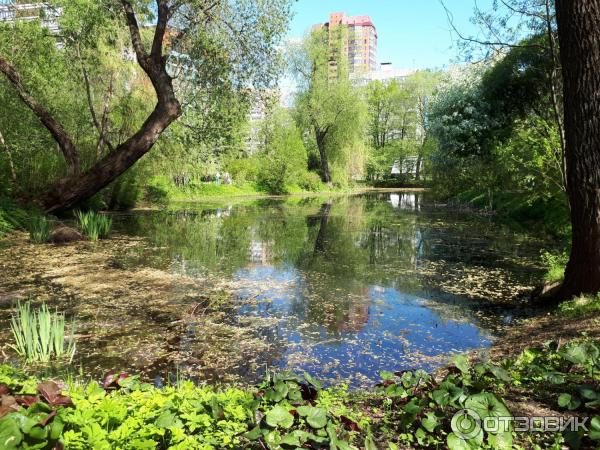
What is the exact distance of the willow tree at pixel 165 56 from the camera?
12.1 metres

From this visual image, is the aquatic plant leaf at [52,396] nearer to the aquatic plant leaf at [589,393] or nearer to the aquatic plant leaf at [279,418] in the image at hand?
the aquatic plant leaf at [279,418]

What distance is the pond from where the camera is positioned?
4383 mm

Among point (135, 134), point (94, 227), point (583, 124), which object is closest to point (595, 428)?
point (583, 124)

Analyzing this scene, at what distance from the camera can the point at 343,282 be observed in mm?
7855

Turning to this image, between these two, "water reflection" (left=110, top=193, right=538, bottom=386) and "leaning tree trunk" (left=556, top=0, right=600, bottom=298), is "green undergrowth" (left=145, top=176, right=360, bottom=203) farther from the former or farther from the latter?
"leaning tree trunk" (left=556, top=0, right=600, bottom=298)

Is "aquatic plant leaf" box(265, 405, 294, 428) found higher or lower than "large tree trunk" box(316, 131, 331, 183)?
lower

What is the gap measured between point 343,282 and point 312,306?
1625 mm

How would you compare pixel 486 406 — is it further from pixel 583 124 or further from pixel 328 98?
pixel 328 98

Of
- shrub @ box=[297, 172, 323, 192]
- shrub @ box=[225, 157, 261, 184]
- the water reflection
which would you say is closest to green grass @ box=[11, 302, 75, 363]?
the water reflection

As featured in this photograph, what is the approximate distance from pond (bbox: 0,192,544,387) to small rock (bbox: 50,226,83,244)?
144 centimetres

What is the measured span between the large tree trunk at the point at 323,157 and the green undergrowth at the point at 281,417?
38.7m

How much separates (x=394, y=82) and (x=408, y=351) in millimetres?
59396

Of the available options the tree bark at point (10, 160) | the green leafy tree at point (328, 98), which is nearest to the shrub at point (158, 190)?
the tree bark at point (10, 160)

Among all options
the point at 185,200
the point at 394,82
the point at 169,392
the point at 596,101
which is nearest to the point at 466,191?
the point at 185,200
